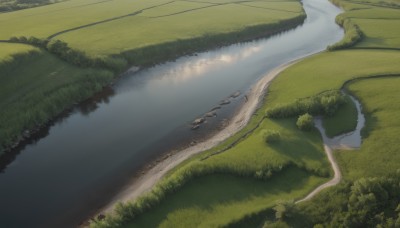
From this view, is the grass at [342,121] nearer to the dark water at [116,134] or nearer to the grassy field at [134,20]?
the dark water at [116,134]

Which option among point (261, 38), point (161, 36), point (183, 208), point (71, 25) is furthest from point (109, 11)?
point (183, 208)

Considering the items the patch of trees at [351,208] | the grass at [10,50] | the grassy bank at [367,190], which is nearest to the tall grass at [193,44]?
the grass at [10,50]

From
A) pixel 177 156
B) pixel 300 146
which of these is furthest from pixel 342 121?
pixel 177 156

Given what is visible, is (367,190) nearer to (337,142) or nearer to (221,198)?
(337,142)

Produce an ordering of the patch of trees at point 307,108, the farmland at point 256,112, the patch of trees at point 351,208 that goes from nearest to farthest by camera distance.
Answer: the patch of trees at point 351,208 → the farmland at point 256,112 → the patch of trees at point 307,108

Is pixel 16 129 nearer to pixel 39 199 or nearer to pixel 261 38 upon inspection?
pixel 39 199
